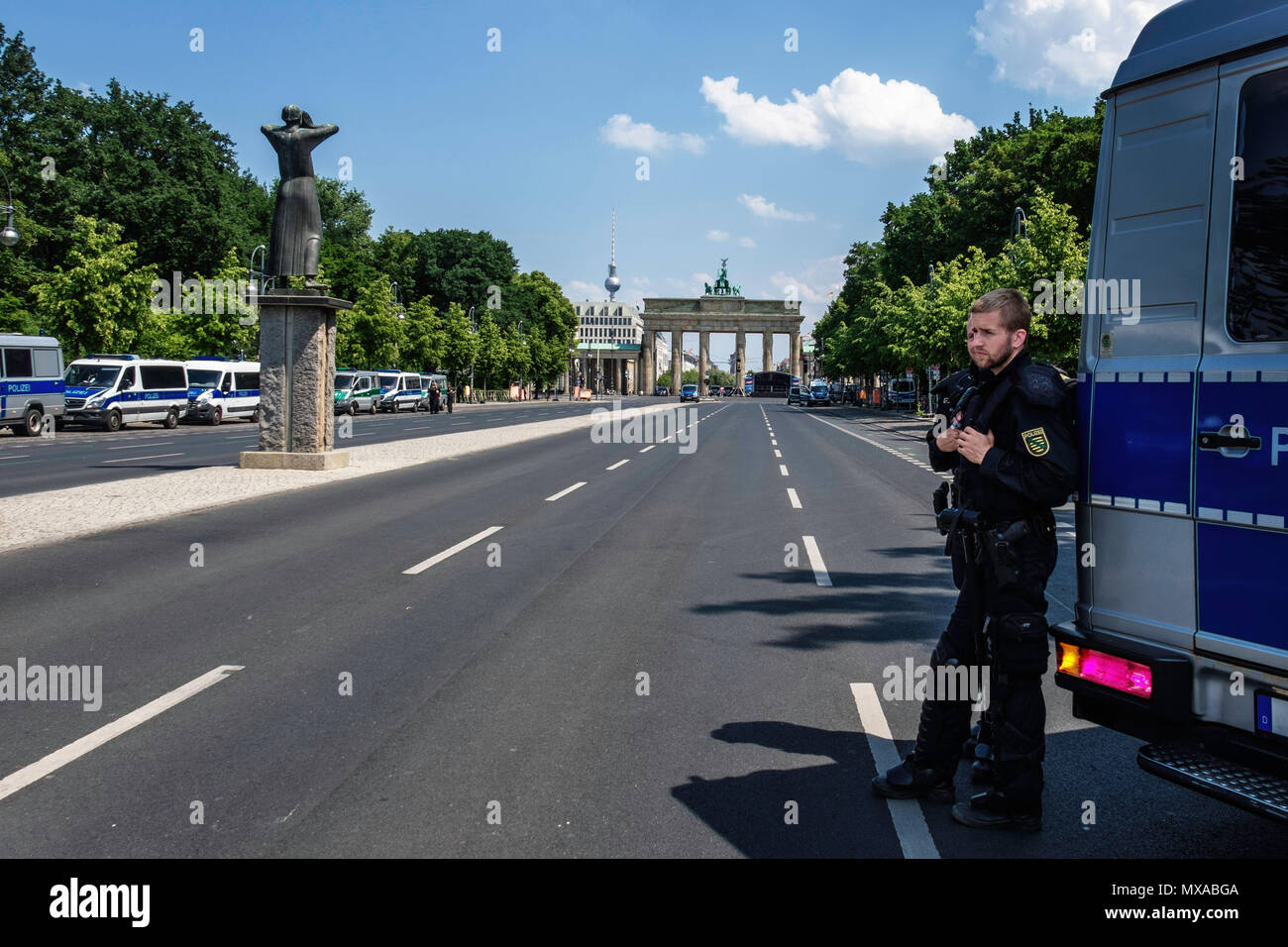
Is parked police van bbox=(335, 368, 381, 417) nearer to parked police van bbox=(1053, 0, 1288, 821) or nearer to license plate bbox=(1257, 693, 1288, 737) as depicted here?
parked police van bbox=(1053, 0, 1288, 821)

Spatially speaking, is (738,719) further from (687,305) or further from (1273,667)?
(687,305)

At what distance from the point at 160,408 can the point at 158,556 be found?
106ft

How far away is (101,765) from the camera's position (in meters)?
4.62

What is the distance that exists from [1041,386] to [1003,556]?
2.16 ft

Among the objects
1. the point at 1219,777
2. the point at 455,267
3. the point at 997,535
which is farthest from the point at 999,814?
the point at 455,267

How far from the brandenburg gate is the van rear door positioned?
147m

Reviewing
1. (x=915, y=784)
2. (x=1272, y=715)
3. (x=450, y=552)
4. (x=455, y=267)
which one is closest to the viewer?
(x=1272, y=715)

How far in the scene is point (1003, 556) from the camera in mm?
4059

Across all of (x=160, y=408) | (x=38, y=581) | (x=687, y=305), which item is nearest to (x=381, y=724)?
(x=38, y=581)

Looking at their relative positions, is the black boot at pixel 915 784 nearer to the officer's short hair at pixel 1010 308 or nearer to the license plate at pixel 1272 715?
the license plate at pixel 1272 715

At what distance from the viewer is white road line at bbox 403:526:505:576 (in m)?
9.59

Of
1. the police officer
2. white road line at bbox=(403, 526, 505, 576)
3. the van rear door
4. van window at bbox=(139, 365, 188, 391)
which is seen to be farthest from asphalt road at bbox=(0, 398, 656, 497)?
the van rear door

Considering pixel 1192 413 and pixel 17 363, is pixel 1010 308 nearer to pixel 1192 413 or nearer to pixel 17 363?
pixel 1192 413

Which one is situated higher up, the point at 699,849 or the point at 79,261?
the point at 79,261
